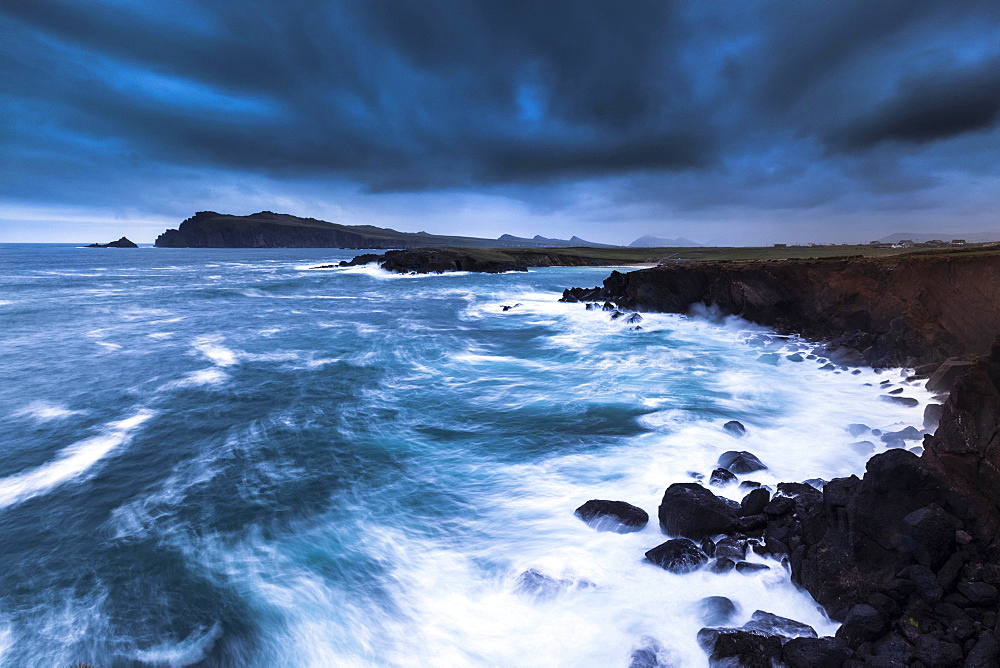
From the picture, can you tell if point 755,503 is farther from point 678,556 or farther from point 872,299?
point 872,299

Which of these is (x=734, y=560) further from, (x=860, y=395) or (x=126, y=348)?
(x=126, y=348)

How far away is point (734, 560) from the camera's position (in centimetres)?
589

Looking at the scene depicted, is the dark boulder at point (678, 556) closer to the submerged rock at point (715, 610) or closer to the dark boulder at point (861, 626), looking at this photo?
the submerged rock at point (715, 610)

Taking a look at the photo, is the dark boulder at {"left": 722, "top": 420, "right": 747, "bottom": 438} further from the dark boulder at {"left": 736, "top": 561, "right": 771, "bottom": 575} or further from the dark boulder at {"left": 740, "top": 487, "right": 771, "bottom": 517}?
the dark boulder at {"left": 736, "top": 561, "right": 771, "bottom": 575}

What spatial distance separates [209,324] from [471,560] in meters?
28.8

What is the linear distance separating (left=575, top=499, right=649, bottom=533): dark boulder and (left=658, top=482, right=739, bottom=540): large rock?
39 centimetres

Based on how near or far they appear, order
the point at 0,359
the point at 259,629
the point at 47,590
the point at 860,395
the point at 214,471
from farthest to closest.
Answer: the point at 0,359, the point at 860,395, the point at 214,471, the point at 47,590, the point at 259,629

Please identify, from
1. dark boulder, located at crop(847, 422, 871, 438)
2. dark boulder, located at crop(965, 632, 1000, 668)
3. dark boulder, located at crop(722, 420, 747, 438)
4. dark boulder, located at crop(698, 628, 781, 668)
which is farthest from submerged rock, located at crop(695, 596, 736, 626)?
dark boulder, located at crop(847, 422, 871, 438)

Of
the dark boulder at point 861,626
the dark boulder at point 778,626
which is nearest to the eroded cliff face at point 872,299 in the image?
the dark boulder at point 861,626

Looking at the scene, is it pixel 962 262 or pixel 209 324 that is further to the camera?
pixel 209 324

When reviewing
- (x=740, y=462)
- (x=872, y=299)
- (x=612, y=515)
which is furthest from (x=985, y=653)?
(x=872, y=299)

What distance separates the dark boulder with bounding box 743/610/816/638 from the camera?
4.76 metres

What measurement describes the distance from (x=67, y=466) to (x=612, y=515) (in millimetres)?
12187

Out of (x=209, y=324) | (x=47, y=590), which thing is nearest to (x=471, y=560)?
(x=47, y=590)
